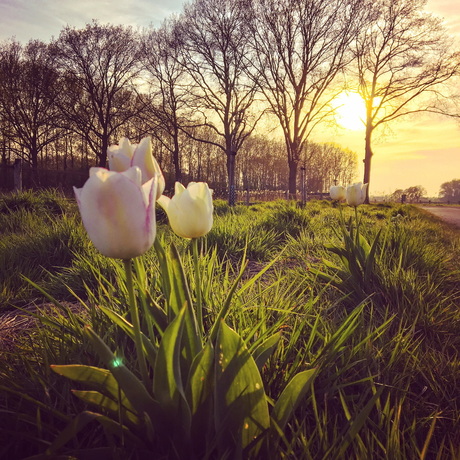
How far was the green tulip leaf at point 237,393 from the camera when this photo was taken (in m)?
0.92

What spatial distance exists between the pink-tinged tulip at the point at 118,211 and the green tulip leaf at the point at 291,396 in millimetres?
562

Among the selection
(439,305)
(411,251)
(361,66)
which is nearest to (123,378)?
(439,305)

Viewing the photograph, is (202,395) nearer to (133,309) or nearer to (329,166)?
(133,309)

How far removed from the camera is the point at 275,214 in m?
6.66

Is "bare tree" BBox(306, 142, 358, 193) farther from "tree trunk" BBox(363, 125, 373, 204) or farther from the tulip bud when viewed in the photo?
the tulip bud

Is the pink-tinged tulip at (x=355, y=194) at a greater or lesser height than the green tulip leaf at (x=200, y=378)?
greater

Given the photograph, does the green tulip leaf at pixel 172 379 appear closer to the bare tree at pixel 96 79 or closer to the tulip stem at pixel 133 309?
the tulip stem at pixel 133 309

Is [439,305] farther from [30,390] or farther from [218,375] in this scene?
[30,390]

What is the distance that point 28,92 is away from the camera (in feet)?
74.0

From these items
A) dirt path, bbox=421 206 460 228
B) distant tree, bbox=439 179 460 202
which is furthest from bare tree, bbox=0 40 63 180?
distant tree, bbox=439 179 460 202

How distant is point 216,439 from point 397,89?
878 inches

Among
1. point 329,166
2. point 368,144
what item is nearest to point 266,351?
point 368,144

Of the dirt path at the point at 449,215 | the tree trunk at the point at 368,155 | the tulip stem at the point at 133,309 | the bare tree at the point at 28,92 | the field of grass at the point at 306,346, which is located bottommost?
the dirt path at the point at 449,215

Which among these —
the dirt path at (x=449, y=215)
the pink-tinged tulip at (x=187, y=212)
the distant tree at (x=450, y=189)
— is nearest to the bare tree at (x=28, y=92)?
the dirt path at (x=449, y=215)
